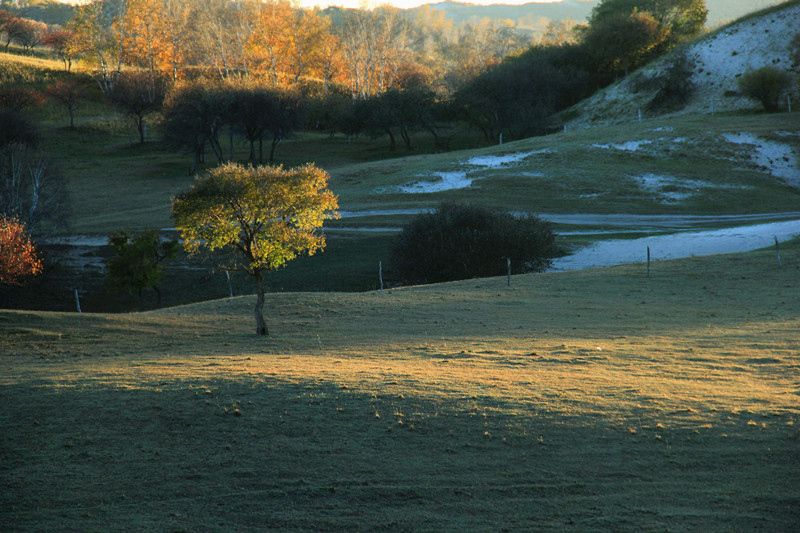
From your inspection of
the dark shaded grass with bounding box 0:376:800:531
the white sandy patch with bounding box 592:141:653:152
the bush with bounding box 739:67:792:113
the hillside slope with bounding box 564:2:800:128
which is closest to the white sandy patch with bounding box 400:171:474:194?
the white sandy patch with bounding box 592:141:653:152

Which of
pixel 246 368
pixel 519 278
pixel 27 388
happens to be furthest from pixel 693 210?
pixel 27 388

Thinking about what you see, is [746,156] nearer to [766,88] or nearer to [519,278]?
[766,88]

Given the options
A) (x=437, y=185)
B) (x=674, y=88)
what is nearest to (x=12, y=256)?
(x=437, y=185)

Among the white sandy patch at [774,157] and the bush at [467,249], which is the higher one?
the white sandy patch at [774,157]

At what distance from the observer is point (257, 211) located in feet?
62.5

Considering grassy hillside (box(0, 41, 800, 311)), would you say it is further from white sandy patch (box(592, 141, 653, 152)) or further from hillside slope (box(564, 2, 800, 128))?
hillside slope (box(564, 2, 800, 128))

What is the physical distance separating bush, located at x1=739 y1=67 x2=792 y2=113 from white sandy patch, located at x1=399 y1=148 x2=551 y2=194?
28.1 m

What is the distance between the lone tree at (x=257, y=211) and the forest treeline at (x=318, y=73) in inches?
2164

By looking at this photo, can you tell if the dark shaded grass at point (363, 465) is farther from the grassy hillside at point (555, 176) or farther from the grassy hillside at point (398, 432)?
the grassy hillside at point (555, 176)

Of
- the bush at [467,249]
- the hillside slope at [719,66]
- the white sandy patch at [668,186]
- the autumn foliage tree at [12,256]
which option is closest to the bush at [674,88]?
the hillside slope at [719,66]

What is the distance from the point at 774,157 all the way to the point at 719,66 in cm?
2689

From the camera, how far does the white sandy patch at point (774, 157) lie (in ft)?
193

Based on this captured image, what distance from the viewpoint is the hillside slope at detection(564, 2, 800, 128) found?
79.2 m

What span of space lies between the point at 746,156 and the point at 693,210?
16.8 meters
